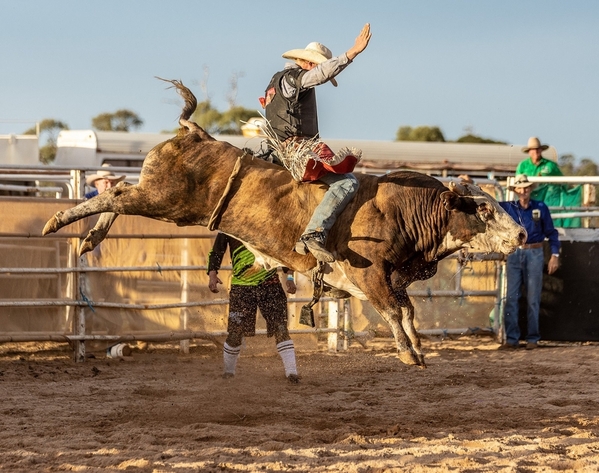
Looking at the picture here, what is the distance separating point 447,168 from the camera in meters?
15.6

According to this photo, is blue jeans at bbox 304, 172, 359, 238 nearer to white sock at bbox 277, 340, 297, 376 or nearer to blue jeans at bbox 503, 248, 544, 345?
white sock at bbox 277, 340, 297, 376

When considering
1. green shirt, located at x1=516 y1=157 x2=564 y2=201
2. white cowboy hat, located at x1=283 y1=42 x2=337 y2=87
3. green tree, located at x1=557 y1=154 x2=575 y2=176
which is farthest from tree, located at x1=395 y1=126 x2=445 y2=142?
white cowboy hat, located at x1=283 y1=42 x2=337 y2=87

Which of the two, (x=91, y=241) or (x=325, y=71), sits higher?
(x=325, y=71)

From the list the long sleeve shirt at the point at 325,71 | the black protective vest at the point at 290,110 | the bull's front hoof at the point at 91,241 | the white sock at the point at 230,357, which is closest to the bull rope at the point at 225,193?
the black protective vest at the point at 290,110

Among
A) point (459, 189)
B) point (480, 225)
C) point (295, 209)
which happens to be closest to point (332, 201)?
point (295, 209)

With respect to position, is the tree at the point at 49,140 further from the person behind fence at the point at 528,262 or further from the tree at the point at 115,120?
the person behind fence at the point at 528,262

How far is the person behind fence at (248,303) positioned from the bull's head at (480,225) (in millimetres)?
2034

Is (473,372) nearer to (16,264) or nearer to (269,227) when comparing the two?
(269,227)

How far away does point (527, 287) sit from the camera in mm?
10297

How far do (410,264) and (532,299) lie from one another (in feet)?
15.2

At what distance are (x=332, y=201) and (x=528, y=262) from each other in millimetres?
5188

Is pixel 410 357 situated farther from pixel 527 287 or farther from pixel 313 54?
pixel 527 287

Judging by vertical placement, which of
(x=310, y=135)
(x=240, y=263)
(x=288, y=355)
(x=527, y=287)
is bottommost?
(x=288, y=355)

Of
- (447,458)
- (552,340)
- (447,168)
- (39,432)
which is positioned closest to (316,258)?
(447,458)
